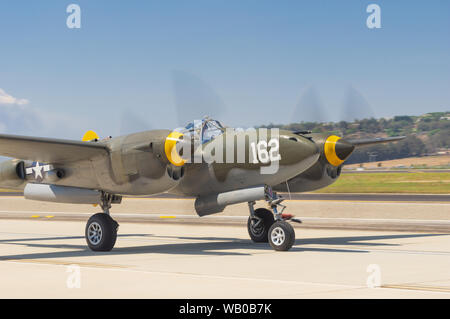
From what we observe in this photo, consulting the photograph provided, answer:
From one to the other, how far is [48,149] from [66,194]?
2.22m

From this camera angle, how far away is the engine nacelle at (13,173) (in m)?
21.3

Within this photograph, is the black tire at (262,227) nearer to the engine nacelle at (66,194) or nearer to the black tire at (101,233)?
the black tire at (101,233)

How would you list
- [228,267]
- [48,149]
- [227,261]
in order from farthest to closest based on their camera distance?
[48,149]
[227,261]
[228,267]

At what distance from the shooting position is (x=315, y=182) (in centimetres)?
2070

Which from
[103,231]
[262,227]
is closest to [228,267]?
[103,231]

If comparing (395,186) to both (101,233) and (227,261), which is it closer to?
(101,233)

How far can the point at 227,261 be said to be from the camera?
16234 millimetres

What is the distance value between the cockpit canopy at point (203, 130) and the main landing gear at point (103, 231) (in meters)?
3.29

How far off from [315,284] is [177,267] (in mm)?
4056

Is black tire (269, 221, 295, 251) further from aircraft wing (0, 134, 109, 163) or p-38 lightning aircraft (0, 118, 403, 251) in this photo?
aircraft wing (0, 134, 109, 163)

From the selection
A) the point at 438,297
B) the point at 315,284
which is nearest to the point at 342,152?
the point at 315,284

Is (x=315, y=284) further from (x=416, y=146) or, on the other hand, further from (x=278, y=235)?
(x=416, y=146)

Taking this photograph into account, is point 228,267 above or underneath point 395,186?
underneath

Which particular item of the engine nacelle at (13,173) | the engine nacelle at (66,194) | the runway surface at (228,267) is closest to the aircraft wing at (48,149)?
the engine nacelle at (66,194)
